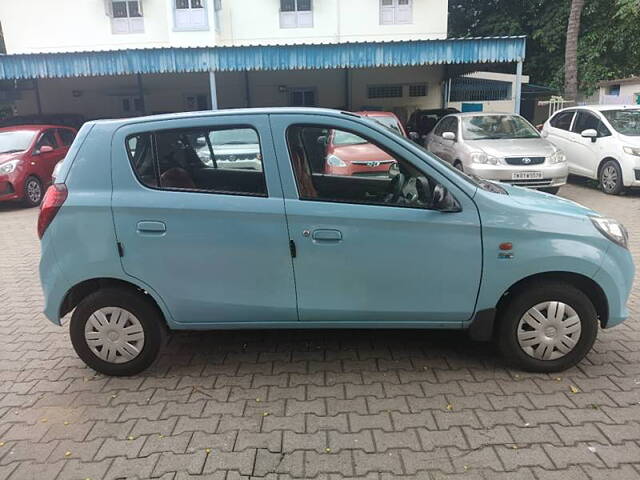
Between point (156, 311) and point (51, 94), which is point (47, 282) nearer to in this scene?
point (156, 311)

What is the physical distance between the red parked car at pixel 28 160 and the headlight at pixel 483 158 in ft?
29.0

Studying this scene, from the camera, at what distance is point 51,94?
2173cm

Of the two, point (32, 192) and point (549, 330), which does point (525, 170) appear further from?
point (32, 192)

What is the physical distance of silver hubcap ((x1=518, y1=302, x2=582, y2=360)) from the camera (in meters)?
3.34

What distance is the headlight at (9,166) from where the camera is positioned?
1024cm

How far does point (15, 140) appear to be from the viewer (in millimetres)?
11117

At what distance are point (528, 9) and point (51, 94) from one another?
22.4m

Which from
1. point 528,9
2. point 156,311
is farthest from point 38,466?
point 528,9

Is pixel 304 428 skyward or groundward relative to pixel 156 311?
groundward

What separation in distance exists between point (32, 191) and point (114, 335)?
8780 mm

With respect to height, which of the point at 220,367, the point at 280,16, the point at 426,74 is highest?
the point at 280,16

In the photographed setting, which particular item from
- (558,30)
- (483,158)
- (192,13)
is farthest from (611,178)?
(558,30)

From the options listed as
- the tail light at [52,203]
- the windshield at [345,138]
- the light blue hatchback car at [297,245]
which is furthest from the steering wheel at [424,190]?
the tail light at [52,203]

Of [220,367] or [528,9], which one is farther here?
[528,9]
